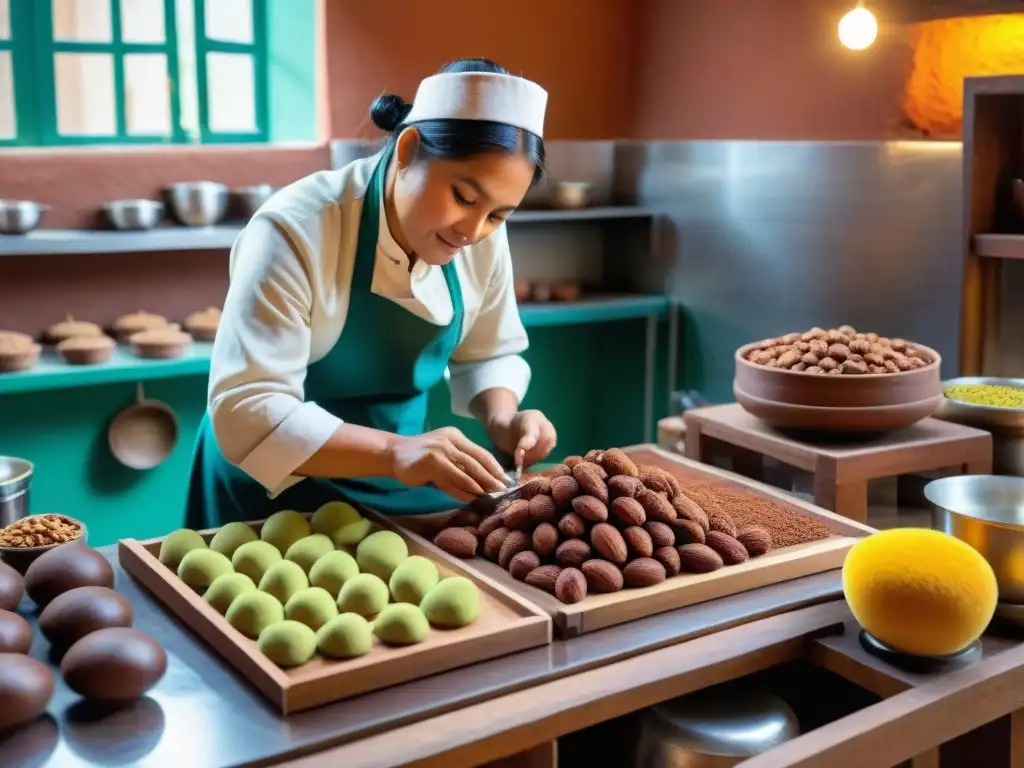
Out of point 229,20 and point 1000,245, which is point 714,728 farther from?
point 229,20

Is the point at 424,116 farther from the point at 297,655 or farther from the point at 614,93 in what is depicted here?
the point at 614,93

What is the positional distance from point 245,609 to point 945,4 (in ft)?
9.31

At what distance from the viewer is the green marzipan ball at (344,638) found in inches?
49.1

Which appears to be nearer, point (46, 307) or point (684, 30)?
point (46, 307)

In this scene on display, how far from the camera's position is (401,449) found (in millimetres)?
1656

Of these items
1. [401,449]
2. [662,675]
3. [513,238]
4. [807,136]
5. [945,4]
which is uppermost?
[945,4]

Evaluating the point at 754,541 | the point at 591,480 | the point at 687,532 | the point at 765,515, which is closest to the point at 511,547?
the point at 591,480

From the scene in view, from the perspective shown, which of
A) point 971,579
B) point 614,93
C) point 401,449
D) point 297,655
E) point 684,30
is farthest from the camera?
point 614,93

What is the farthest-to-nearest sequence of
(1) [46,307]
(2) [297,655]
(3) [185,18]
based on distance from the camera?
(3) [185,18]
(1) [46,307]
(2) [297,655]

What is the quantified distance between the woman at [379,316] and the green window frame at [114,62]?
85.1 inches

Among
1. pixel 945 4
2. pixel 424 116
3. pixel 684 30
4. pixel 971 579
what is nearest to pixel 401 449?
pixel 424 116

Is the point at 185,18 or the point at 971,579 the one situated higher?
A: the point at 185,18

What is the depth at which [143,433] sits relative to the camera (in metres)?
3.79

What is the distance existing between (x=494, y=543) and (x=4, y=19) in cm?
303
